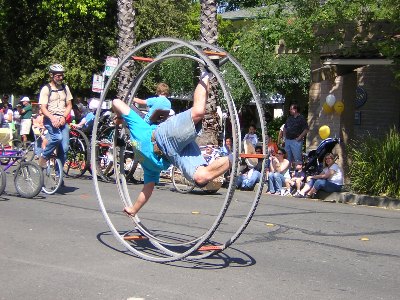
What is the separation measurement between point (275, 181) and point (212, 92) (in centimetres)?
287

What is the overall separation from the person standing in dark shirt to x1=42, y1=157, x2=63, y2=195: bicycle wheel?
252 inches

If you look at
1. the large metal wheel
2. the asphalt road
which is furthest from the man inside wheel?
the asphalt road

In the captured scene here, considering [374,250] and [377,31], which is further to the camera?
[377,31]

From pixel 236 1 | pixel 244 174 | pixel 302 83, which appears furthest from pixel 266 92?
pixel 236 1

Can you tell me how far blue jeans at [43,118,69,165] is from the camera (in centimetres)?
1205

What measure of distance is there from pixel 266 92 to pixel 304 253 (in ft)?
70.7

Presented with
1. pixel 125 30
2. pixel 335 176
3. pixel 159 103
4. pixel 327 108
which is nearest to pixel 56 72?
pixel 159 103

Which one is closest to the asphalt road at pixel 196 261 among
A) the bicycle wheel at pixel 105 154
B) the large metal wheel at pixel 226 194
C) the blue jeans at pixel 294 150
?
the large metal wheel at pixel 226 194

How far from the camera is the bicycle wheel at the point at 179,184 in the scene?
1388 cm

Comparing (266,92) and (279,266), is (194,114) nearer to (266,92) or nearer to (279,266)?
(279,266)

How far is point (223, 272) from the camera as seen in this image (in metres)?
7.12

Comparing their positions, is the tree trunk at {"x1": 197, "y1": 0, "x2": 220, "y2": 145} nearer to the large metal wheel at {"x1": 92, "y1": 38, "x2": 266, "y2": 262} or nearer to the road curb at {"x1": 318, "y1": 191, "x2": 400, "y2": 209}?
the road curb at {"x1": 318, "y1": 191, "x2": 400, "y2": 209}

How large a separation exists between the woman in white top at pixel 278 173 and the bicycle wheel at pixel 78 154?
3.96 m

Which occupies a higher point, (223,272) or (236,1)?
(236,1)
